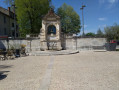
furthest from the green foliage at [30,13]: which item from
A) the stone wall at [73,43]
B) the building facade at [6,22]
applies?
the stone wall at [73,43]

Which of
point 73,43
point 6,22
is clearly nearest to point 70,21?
point 73,43

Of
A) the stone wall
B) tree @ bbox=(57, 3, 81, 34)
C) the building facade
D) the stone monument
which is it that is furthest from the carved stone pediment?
tree @ bbox=(57, 3, 81, 34)

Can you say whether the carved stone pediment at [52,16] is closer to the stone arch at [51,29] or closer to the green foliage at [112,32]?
the stone arch at [51,29]

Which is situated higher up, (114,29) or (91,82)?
(114,29)

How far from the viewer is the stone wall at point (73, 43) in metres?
18.9

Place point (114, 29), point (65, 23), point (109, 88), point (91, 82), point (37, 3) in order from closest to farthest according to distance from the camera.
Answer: point (109, 88)
point (91, 82)
point (37, 3)
point (65, 23)
point (114, 29)

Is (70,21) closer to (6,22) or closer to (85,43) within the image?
(85,43)

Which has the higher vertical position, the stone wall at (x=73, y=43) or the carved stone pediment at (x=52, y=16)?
the carved stone pediment at (x=52, y=16)

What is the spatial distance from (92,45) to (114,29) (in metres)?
23.7

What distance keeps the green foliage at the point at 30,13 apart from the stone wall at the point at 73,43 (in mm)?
6891

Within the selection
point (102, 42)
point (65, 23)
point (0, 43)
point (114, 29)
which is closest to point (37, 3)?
point (0, 43)

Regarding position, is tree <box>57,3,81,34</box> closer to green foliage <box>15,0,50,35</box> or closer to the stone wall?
green foliage <box>15,0,50,35</box>

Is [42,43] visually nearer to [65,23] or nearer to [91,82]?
[91,82]

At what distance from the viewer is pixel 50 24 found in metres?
18.9
